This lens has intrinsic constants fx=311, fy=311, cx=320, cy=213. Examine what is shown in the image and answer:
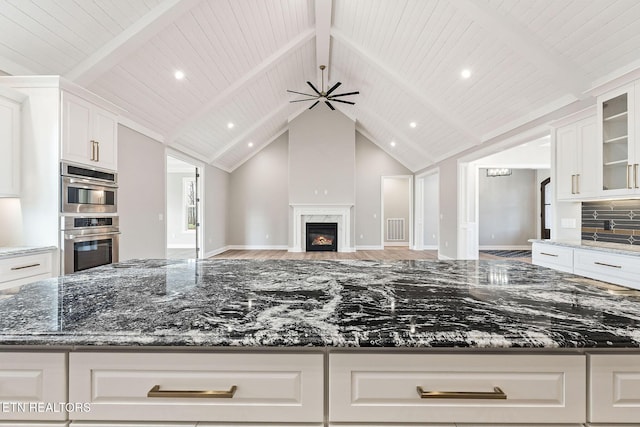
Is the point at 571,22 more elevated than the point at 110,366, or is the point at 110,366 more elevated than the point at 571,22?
the point at 571,22

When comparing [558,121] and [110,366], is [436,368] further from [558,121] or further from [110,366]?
[558,121]

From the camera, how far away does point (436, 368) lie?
0.73 metres

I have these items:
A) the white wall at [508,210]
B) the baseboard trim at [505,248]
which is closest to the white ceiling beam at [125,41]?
the white wall at [508,210]

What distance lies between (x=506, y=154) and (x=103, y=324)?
814 centimetres

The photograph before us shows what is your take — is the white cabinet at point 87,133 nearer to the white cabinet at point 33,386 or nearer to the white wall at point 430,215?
the white cabinet at point 33,386

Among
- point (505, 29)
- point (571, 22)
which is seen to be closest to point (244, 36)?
point (505, 29)

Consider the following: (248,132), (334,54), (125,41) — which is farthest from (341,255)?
(125,41)

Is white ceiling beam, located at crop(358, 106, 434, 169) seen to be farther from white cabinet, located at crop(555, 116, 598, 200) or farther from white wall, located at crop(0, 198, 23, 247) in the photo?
white wall, located at crop(0, 198, 23, 247)

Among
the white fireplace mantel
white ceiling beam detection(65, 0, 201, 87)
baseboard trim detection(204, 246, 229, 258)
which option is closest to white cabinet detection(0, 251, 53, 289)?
white ceiling beam detection(65, 0, 201, 87)

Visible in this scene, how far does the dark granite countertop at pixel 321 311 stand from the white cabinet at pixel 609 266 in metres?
1.55

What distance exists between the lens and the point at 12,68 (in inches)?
108

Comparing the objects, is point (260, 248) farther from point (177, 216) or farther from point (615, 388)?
point (615, 388)

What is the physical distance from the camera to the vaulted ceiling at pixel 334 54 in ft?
8.91

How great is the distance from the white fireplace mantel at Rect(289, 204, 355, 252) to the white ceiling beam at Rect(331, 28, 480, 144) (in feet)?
12.7
